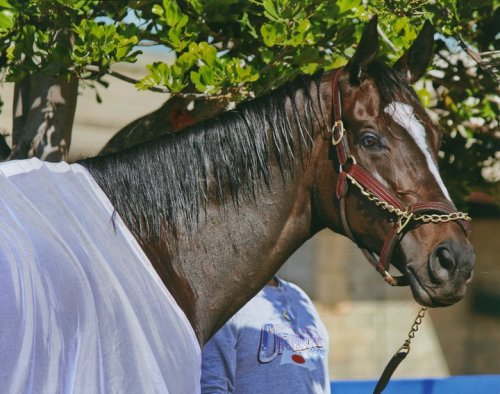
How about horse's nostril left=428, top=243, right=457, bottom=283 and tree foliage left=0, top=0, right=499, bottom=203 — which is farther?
tree foliage left=0, top=0, right=499, bottom=203

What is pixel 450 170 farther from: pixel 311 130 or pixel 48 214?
pixel 48 214

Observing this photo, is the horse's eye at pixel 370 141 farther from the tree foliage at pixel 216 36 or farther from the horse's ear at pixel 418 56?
the tree foliage at pixel 216 36

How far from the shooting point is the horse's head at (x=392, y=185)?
2.38 m

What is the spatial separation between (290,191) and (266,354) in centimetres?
56

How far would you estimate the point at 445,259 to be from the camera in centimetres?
235

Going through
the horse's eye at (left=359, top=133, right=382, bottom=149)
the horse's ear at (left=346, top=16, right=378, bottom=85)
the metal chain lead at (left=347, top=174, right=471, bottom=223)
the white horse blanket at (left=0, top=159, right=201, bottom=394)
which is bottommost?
the white horse blanket at (left=0, top=159, right=201, bottom=394)

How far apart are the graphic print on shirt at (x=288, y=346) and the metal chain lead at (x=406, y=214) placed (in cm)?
60

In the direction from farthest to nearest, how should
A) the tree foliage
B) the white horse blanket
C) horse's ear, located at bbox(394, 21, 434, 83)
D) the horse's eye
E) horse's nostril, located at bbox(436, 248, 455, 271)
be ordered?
the tree foliage, horse's ear, located at bbox(394, 21, 434, 83), the horse's eye, horse's nostril, located at bbox(436, 248, 455, 271), the white horse blanket

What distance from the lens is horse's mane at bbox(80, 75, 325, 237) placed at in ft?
7.80

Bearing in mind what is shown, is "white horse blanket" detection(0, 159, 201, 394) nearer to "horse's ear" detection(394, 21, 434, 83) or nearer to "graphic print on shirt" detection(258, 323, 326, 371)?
"graphic print on shirt" detection(258, 323, 326, 371)

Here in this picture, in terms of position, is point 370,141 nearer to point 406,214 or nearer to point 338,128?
point 338,128

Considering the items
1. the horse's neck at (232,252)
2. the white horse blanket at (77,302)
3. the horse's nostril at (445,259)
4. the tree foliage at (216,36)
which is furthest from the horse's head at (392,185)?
the white horse blanket at (77,302)

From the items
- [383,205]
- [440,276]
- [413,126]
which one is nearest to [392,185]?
[383,205]

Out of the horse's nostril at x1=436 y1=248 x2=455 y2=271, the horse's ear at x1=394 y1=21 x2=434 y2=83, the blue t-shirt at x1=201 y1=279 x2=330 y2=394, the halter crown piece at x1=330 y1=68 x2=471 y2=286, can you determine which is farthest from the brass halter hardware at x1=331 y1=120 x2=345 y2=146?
the blue t-shirt at x1=201 y1=279 x2=330 y2=394
